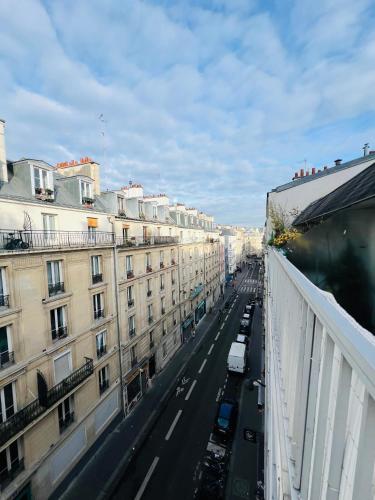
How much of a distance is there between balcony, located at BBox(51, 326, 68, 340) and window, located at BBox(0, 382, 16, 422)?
258cm

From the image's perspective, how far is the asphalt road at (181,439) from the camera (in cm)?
1253

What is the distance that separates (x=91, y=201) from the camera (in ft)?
52.5

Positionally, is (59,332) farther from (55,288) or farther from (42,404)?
(42,404)

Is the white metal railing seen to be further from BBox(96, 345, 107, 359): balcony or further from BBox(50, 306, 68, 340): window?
BBox(96, 345, 107, 359): balcony

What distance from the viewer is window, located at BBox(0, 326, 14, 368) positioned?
34.1 ft

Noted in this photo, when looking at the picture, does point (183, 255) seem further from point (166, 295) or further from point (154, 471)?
point (154, 471)

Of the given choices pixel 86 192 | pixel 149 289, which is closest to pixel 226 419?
pixel 149 289

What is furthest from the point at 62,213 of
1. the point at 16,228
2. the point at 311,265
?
the point at 311,265

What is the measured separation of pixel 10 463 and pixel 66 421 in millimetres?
2915

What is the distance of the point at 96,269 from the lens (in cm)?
1560

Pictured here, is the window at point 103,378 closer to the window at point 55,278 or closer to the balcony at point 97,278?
the balcony at point 97,278

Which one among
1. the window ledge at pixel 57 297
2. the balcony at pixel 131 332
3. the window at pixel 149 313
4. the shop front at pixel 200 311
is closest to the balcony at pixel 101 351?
the balcony at pixel 131 332

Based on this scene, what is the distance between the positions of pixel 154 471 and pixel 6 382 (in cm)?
916

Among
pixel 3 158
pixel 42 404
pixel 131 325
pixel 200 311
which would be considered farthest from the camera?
pixel 200 311
